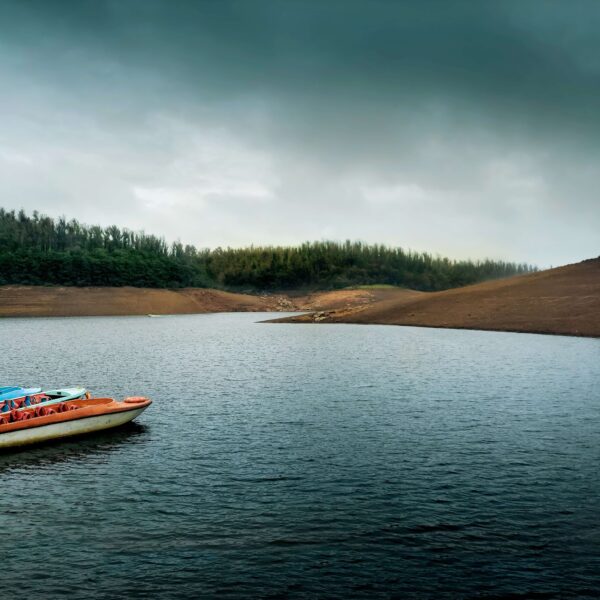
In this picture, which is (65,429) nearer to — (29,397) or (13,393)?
(29,397)

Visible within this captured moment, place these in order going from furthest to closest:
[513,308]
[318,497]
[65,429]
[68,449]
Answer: [513,308], [65,429], [68,449], [318,497]

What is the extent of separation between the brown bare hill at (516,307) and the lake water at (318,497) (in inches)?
2591

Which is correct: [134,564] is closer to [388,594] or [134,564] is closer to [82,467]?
[388,594]

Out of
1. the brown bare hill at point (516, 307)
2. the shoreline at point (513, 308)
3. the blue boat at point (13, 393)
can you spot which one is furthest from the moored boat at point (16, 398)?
the brown bare hill at point (516, 307)

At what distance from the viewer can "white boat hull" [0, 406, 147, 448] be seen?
3038 centimetres

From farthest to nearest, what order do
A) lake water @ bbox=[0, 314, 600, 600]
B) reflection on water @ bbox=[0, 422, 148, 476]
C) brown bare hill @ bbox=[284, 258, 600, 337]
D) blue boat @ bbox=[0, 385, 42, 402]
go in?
brown bare hill @ bbox=[284, 258, 600, 337]
blue boat @ bbox=[0, 385, 42, 402]
reflection on water @ bbox=[0, 422, 148, 476]
lake water @ bbox=[0, 314, 600, 600]

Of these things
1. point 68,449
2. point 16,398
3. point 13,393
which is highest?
point 13,393

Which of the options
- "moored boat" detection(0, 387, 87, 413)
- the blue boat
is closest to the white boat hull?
"moored boat" detection(0, 387, 87, 413)

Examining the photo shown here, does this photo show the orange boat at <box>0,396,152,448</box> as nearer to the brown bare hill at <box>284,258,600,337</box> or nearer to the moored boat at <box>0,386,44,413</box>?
the moored boat at <box>0,386,44,413</box>

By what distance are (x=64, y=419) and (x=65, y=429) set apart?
0.64m

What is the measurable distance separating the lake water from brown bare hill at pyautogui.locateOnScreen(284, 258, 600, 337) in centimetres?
6582

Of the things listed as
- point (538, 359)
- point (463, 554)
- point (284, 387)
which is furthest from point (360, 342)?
point (463, 554)

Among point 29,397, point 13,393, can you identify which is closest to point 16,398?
point 29,397

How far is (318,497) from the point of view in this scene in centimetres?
2233
